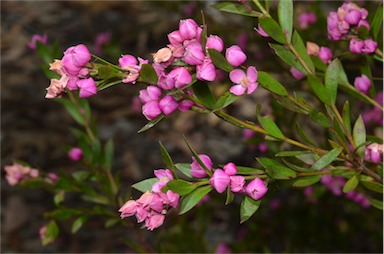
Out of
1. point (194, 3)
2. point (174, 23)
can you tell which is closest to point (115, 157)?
point (174, 23)

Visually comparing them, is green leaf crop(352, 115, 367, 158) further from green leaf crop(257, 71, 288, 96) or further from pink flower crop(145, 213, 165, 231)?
pink flower crop(145, 213, 165, 231)

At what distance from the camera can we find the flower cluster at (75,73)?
729 mm

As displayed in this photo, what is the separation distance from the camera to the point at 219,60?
0.73m

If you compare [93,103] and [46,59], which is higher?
[46,59]

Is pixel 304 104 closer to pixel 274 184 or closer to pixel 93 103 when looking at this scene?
pixel 274 184

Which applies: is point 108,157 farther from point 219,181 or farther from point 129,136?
point 129,136

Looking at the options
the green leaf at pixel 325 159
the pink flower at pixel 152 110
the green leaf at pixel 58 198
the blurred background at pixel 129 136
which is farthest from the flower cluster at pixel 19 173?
the green leaf at pixel 325 159

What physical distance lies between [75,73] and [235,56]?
Answer: 0.19m

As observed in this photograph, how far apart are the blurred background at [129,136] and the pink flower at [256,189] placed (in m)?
0.84

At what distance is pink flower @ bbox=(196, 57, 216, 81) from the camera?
73 cm

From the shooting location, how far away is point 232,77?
761 millimetres

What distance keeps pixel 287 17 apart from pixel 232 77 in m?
0.15

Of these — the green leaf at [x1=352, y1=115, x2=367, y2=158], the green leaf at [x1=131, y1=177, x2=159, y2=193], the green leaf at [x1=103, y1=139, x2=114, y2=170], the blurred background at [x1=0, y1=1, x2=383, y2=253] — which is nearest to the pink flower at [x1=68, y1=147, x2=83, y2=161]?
the green leaf at [x1=103, y1=139, x2=114, y2=170]

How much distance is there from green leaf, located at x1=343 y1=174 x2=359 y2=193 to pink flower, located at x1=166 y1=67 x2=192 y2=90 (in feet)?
0.85
